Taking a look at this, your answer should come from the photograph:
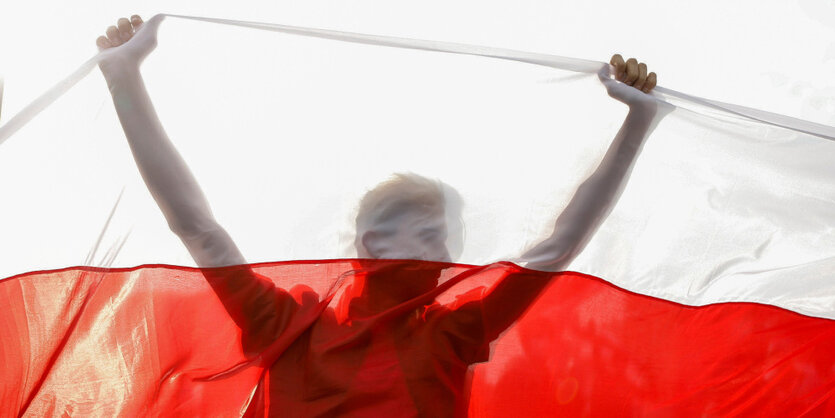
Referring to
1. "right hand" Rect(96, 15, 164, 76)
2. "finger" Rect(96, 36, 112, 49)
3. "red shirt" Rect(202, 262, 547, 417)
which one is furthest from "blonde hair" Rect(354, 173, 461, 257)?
"finger" Rect(96, 36, 112, 49)

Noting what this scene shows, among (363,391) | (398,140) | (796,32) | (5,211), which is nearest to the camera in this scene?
(363,391)

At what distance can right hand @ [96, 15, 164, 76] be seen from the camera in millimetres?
1519

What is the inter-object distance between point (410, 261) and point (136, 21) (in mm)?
866

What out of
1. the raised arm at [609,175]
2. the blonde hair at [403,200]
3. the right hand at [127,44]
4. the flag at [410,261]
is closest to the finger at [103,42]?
the right hand at [127,44]

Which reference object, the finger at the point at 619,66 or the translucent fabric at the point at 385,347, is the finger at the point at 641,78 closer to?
the finger at the point at 619,66

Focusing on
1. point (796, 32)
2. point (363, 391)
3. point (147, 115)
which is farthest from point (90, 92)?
point (796, 32)

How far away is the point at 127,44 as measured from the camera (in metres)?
1.54

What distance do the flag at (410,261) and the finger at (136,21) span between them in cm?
9

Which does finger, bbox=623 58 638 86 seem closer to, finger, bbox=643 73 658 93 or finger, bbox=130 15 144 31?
finger, bbox=643 73 658 93

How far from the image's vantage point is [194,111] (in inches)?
62.0

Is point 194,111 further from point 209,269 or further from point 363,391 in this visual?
point 363,391

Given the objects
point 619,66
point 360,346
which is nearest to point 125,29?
point 360,346

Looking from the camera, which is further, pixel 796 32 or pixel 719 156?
pixel 796 32

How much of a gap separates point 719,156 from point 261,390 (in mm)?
1189
